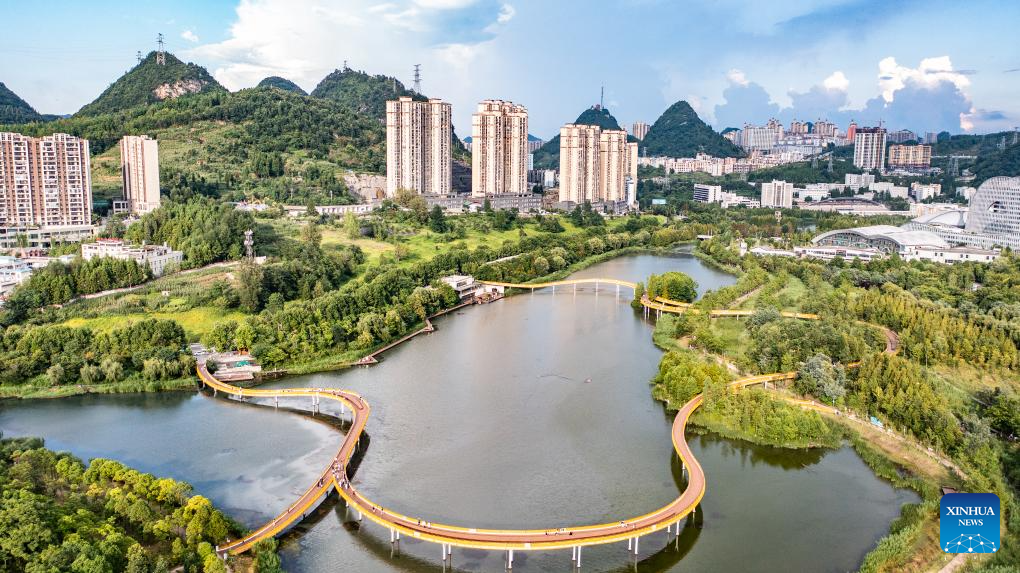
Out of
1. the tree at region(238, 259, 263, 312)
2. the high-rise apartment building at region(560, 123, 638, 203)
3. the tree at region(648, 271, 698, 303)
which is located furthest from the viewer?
the high-rise apartment building at region(560, 123, 638, 203)

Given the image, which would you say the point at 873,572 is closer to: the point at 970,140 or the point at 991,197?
the point at 991,197

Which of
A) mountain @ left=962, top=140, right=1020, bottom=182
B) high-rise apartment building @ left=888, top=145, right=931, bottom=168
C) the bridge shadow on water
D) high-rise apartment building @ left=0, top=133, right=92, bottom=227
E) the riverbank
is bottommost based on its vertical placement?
the bridge shadow on water

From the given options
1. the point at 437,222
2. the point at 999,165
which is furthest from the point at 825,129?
the point at 437,222

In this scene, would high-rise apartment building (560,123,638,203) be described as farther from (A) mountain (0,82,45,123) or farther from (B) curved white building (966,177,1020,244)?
(A) mountain (0,82,45,123)

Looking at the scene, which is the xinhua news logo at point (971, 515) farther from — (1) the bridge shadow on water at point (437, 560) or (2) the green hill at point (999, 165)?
(2) the green hill at point (999, 165)

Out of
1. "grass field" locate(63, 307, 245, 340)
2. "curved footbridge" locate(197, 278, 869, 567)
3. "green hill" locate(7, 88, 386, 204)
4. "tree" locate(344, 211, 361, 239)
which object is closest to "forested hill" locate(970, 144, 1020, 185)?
"green hill" locate(7, 88, 386, 204)

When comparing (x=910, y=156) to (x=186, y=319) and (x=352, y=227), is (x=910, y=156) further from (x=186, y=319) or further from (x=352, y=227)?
(x=186, y=319)
